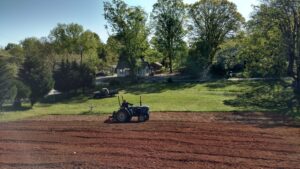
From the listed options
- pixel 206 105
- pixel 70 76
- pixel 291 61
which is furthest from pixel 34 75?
pixel 291 61

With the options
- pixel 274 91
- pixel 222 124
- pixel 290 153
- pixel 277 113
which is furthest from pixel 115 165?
pixel 274 91

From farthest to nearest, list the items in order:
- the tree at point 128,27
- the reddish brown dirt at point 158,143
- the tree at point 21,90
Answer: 1. the tree at point 128,27
2. the tree at point 21,90
3. the reddish brown dirt at point 158,143

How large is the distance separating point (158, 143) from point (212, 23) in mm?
40269

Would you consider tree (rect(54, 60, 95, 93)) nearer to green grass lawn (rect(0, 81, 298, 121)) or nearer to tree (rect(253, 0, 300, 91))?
green grass lawn (rect(0, 81, 298, 121))

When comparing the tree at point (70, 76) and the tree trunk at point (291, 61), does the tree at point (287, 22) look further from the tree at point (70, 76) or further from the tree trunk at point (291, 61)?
the tree at point (70, 76)

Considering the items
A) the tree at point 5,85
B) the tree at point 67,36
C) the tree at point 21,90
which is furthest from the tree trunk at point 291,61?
the tree at point 67,36

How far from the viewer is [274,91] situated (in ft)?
101

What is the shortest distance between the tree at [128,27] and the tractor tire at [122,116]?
30371mm

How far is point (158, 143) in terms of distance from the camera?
13.4 meters

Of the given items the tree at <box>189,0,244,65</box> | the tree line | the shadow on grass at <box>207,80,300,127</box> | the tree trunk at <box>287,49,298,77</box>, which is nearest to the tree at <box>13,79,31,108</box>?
the tree line

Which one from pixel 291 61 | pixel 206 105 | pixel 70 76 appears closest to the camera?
pixel 206 105

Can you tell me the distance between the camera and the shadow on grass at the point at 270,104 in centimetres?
1872

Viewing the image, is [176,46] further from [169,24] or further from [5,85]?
[5,85]

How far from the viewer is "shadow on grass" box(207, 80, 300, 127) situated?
61.4 ft
